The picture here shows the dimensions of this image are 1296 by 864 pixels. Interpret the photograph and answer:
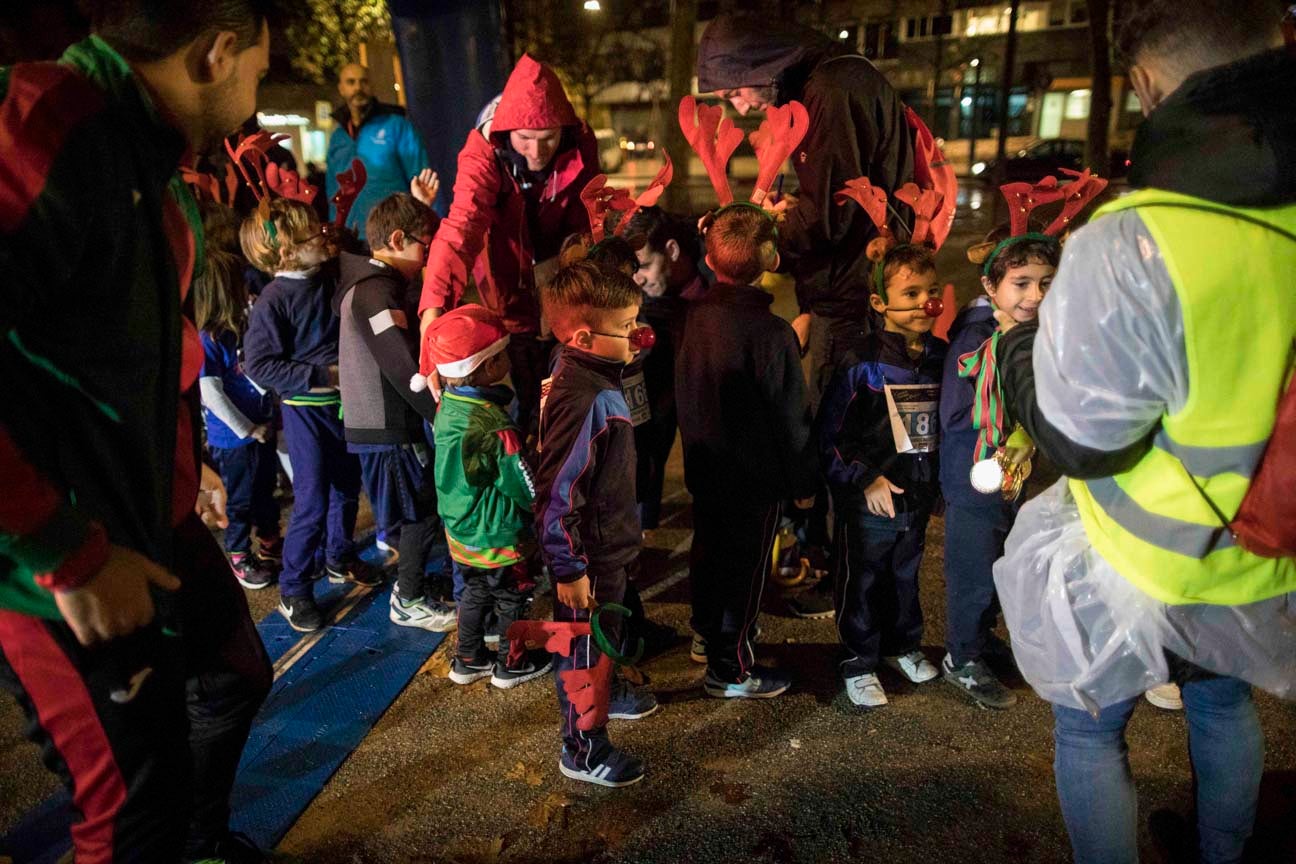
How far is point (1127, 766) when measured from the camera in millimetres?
1911

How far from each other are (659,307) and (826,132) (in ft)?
3.25

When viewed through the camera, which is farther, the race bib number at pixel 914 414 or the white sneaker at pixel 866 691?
the white sneaker at pixel 866 691

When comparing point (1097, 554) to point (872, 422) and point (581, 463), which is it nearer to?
point (872, 422)

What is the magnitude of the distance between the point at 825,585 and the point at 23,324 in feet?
10.4

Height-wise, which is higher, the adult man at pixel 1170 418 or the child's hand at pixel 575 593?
the adult man at pixel 1170 418

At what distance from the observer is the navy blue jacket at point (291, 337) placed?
3.61 metres

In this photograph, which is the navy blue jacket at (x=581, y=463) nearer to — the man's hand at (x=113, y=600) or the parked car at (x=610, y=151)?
the man's hand at (x=113, y=600)

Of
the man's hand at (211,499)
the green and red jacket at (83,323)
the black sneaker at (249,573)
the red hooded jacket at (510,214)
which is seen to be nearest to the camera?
the green and red jacket at (83,323)

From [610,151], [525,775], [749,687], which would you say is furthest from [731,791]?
[610,151]

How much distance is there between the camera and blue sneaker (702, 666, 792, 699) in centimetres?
311

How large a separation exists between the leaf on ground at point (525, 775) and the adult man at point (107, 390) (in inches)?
43.6

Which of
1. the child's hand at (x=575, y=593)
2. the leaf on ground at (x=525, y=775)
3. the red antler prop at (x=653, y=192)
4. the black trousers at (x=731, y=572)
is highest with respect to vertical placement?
the red antler prop at (x=653, y=192)

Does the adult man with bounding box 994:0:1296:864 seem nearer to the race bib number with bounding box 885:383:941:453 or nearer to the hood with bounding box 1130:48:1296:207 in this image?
the hood with bounding box 1130:48:1296:207

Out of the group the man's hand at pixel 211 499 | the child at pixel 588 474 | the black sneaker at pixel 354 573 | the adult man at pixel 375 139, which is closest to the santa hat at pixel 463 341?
the child at pixel 588 474
